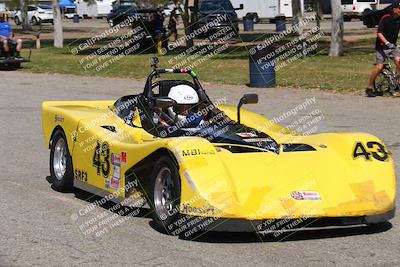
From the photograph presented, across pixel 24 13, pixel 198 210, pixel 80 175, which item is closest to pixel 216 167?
pixel 198 210

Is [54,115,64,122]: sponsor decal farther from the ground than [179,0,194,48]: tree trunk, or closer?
farther from the ground

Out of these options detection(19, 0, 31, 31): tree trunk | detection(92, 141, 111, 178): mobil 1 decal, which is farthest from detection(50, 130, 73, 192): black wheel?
detection(19, 0, 31, 31): tree trunk

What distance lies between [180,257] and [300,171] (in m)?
1.39

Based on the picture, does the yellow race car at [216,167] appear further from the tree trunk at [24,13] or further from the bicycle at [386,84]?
the tree trunk at [24,13]

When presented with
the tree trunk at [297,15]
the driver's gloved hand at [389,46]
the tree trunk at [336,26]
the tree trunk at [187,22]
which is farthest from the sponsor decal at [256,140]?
the tree trunk at [187,22]

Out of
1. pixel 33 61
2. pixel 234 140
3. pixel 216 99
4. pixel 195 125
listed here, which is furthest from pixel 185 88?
pixel 33 61

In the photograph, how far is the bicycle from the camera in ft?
58.9

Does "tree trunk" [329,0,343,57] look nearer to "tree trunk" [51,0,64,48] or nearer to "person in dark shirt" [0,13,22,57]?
"person in dark shirt" [0,13,22,57]

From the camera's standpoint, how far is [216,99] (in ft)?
62.6

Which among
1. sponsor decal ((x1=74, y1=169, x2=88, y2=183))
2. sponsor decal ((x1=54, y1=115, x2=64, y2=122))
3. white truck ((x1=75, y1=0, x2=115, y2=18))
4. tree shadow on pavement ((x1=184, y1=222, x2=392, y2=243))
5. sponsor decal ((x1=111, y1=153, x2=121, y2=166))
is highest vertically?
sponsor decal ((x1=54, y1=115, x2=64, y2=122))

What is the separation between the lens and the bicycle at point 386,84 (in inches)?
707

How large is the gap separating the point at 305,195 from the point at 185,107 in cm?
221

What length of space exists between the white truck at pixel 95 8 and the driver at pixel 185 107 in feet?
231

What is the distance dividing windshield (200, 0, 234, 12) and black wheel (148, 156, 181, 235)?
117ft
